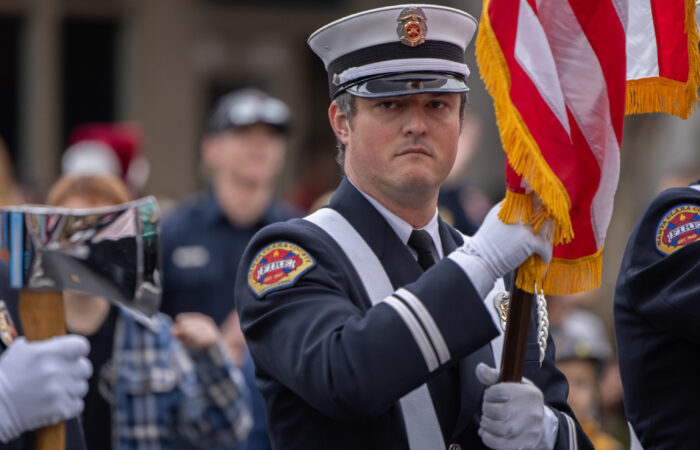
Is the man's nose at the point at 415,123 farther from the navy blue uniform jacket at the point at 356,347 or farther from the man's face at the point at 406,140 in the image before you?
the navy blue uniform jacket at the point at 356,347

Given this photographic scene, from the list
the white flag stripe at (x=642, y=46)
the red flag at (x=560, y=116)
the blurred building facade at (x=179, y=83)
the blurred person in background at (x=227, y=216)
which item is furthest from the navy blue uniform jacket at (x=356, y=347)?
the blurred building facade at (x=179, y=83)

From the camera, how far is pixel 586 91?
9.98ft

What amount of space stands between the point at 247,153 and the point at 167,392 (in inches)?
91.7

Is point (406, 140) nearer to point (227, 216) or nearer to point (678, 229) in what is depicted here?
point (678, 229)

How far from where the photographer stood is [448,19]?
3.27m

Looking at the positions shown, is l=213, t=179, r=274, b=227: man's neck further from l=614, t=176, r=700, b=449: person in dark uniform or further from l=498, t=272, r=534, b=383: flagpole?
l=498, t=272, r=534, b=383: flagpole

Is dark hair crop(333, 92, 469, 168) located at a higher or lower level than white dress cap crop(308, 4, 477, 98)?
lower

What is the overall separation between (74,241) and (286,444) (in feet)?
2.96

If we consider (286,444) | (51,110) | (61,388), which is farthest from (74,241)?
(51,110)

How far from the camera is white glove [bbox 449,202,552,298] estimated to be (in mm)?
2891

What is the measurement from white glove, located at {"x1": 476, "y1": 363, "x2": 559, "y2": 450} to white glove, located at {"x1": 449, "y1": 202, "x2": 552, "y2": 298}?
9.7 inches

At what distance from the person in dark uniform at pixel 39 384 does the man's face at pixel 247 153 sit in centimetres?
351

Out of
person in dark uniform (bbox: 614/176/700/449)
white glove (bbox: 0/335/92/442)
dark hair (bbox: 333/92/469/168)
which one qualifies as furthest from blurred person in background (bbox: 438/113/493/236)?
white glove (bbox: 0/335/92/442)

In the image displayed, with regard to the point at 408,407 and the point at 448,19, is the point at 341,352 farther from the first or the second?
the point at 448,19
